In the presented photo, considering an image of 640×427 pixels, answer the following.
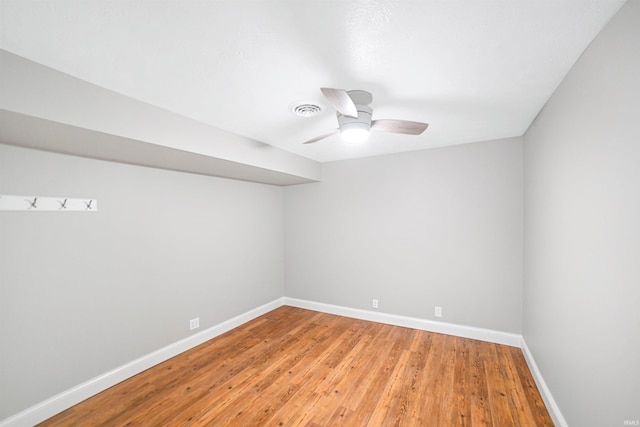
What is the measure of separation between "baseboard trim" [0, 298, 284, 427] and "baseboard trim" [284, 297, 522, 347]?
1.37 meters

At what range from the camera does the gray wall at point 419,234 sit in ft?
9.73

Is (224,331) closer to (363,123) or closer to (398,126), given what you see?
(363,123)

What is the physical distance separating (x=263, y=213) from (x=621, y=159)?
377cm

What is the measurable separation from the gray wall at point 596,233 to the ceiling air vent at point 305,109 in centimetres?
162

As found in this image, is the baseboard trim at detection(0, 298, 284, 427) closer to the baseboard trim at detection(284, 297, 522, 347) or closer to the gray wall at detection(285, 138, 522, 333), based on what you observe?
the baseboard trim at detection(284, 297, 522, 347)

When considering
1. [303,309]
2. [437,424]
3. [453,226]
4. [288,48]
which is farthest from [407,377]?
[288,48]

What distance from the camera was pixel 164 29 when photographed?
121 centimetres

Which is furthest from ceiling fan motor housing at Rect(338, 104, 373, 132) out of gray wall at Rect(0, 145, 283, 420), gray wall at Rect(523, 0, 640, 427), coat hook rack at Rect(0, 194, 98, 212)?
coat hook rack at Rect(0, 194, 98, 212)

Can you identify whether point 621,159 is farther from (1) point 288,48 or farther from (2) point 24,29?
(2) point 24,29

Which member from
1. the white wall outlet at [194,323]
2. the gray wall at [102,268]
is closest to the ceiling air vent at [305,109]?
the gray wall at [102,268]

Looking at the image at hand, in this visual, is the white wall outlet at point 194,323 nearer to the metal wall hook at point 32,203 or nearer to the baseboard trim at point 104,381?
the baseboard trim at point 104,381

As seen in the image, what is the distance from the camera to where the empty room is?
3.87 feet

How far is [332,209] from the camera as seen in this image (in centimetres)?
406

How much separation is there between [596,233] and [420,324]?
2.51 meters
